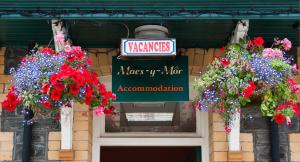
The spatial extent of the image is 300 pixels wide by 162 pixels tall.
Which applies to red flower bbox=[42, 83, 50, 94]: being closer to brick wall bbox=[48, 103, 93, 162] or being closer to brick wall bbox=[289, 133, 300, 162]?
brick wall bbox=[48, 103, 93, 162]

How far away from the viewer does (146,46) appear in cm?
501

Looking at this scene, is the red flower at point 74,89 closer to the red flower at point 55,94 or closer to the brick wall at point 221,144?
the red flower at point 55,94

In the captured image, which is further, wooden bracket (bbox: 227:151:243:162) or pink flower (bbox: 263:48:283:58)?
wooden bracket (bbox: 227:151:243:162)

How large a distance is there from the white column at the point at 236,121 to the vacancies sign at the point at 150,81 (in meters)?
0.62

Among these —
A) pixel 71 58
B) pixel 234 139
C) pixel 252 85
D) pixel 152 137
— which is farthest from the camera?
pixel 152 137

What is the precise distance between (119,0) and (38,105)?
1.21m

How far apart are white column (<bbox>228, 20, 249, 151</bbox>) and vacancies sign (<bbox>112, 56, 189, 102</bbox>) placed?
0.62 m

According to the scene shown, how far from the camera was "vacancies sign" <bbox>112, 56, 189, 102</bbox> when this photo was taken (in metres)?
5.83

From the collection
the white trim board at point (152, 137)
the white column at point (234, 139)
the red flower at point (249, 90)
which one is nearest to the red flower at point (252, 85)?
the red flower at point (249, 90)

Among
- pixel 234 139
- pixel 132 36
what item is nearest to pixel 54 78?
pixel 132 36

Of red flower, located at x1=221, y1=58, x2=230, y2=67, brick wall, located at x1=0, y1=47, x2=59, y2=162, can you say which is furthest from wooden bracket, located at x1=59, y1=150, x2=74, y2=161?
red flower, located at x1=221, y1=58, x2=230, y2=67

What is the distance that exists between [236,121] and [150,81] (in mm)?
1018

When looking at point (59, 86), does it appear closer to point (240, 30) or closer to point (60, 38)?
point (60, 38)

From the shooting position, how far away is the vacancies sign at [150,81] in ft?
19.1
